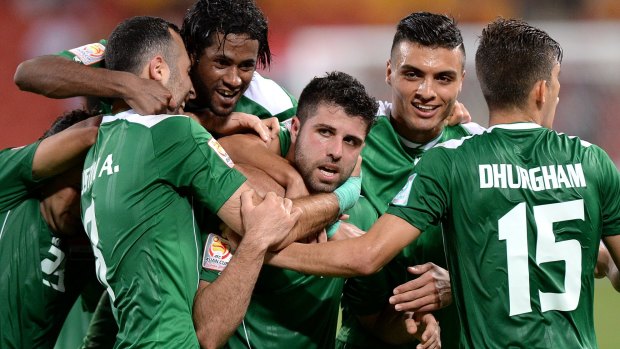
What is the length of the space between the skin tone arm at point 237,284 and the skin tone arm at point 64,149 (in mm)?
784

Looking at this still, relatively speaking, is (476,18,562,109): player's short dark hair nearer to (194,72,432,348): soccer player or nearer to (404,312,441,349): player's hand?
(194,72,432,348): soccer player

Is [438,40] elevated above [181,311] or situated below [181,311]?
above

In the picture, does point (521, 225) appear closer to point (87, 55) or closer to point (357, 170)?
point (357, 170)

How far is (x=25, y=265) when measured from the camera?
4348 millimetres

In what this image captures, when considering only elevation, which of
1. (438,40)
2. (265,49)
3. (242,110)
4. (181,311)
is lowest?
(181,311)

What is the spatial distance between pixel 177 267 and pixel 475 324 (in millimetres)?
1279

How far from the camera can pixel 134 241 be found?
3623mm

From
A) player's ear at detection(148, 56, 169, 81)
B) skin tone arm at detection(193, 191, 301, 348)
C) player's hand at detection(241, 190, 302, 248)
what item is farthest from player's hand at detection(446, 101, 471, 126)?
player's ear at detection(148, 56, 169, 81)

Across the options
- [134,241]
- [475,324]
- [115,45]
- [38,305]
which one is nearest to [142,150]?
[134,241]

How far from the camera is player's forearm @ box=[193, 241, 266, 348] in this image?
12.1 feet

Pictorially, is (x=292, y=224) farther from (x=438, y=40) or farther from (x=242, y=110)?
(x=438, y=40)

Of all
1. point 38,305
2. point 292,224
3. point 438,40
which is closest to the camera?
point 292,224

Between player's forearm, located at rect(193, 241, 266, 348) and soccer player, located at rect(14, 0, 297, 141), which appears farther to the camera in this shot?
soccer player, located at rect(14, 0, 297, 141)

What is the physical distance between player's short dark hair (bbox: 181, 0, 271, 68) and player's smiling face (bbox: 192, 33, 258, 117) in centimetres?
3
